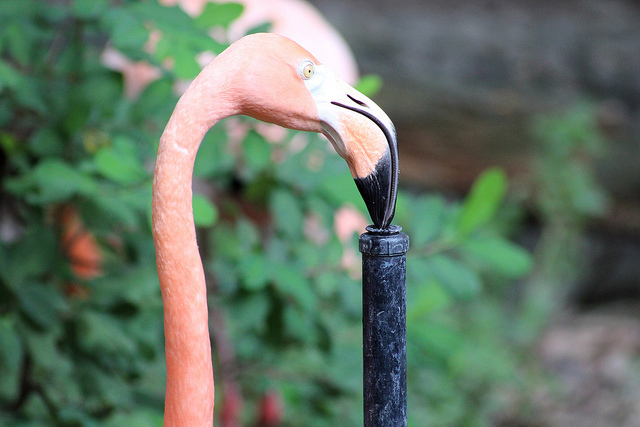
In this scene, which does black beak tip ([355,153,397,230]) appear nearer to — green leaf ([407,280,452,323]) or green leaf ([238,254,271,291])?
green leaf ([238,254,271,291])

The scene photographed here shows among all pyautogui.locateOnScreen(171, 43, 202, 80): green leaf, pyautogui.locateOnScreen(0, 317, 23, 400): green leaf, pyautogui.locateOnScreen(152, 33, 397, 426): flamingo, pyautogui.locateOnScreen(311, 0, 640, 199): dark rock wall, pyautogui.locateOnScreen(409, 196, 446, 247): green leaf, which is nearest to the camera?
pyautogui.locateOnScreen(152, 33, 397, 426): flamingo

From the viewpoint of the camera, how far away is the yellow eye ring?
583 mm

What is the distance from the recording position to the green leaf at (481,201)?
104 cm

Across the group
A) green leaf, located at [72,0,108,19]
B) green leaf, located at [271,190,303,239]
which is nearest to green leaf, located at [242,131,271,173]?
green leaf, located at [271,190,303,239]

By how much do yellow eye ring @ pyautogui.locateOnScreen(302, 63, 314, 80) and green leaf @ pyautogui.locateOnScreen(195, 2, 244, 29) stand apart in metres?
0.42

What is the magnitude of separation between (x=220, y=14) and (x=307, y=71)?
0.44 meters

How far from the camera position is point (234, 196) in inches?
78.2

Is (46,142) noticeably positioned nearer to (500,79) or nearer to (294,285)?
(294,285)

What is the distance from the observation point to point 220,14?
95cm

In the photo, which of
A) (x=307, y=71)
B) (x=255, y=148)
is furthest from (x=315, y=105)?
(x=255, y=148)

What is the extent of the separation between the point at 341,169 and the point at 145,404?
57 centimetres

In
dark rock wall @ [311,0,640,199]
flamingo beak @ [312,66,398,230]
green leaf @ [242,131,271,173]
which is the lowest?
flamingo beak @ [312,66,398,230]

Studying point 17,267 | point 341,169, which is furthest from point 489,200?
point 17,267

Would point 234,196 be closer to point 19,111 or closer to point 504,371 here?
point 19,111
